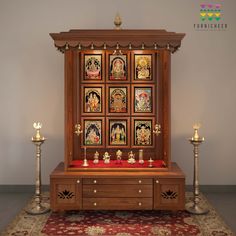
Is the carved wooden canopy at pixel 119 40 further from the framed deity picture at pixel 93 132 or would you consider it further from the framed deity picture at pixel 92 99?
the framed deity picture at pixel 93 132

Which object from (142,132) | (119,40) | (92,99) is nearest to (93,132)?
(92,99)

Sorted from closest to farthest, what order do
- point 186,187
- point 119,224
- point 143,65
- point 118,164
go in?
point 119,224 → point 118,164 → point 143,65 → point 186,187

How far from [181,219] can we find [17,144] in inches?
114

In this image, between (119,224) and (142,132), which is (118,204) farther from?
(142,132)

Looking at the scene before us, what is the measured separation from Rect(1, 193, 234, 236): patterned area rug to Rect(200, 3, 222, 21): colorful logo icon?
3.00 metres

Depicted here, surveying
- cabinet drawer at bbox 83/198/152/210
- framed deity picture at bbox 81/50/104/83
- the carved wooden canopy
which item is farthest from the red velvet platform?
the carved wooden canopy

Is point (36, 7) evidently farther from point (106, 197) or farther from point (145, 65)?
point (106, 197)

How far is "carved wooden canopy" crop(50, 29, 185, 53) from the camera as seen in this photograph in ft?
15.8

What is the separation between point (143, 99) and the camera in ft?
18.4

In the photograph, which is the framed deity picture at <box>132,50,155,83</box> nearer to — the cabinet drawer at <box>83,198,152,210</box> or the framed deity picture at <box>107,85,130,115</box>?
the framed deity picture at <box>107,85,130,115</box>

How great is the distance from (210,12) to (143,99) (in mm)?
1851

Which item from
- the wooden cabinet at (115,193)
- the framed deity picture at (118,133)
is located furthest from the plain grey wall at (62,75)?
the wooden cabinet at (115,193)

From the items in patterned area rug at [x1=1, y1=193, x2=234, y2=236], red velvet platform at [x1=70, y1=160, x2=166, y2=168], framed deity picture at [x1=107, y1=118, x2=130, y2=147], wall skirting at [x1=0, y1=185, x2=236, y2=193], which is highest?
framed deity picture at [x1=107, y1=118, x2=130, y2=147]
